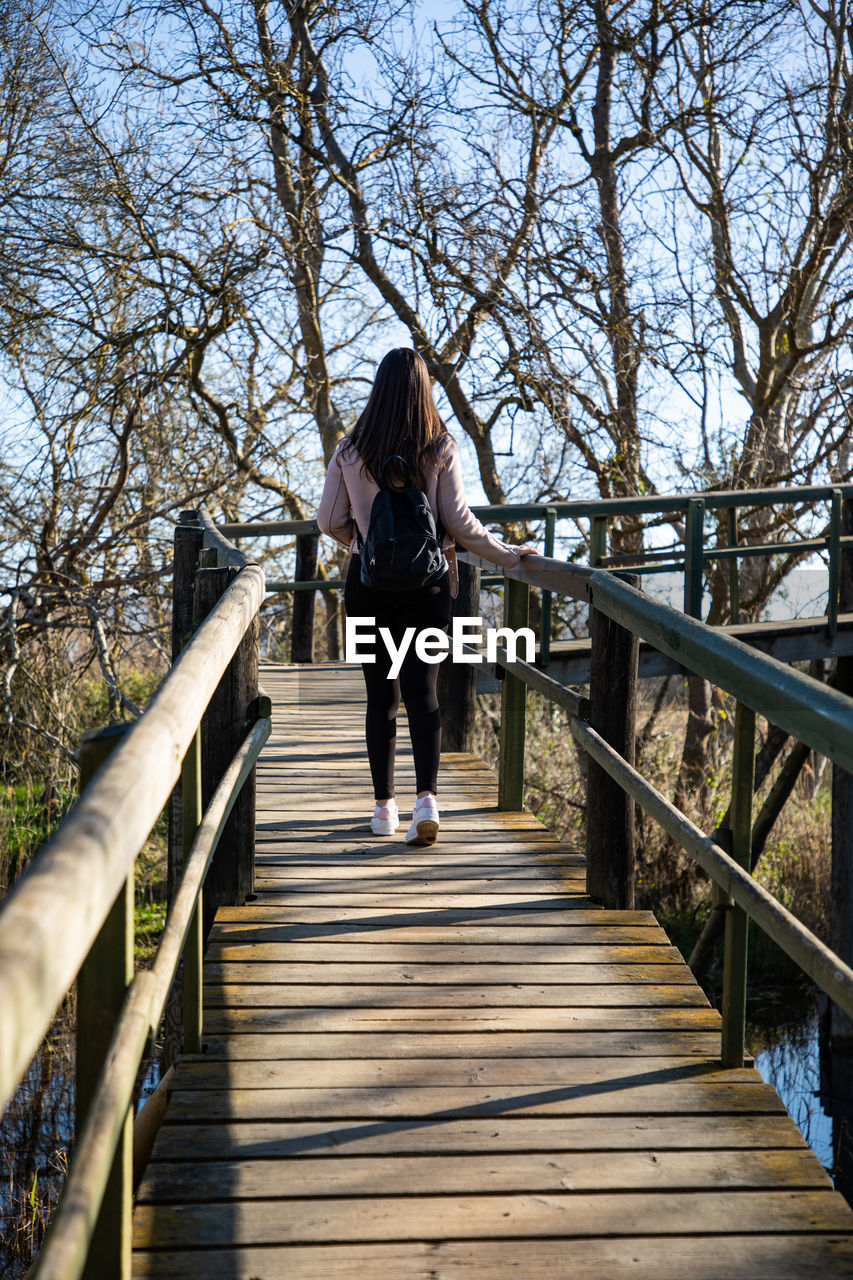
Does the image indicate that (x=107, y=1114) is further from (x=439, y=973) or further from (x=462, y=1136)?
(x=439, y=973)

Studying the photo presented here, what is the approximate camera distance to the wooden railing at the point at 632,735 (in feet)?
6.70

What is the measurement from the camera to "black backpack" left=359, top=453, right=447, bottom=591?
3848 millimetres

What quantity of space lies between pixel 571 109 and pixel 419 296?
115 inches

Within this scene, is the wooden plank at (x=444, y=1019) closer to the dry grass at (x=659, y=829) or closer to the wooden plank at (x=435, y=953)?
the wooden plank at (x=435, y=953)

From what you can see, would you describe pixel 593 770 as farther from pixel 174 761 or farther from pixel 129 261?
pixel 129 261

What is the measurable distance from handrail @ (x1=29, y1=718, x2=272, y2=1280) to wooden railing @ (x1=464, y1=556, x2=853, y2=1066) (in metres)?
1.01

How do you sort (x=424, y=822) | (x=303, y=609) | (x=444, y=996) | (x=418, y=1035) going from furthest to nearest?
1. (x=303, y=609)
2. (x=424, y=822)
3. (x=444, y=996)
4. (x=418, y=1035)

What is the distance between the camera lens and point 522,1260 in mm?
2008

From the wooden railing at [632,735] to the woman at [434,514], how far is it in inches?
16.4

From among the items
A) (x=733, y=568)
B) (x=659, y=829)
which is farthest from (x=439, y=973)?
(x=659, y=829)

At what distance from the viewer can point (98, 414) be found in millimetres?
10781

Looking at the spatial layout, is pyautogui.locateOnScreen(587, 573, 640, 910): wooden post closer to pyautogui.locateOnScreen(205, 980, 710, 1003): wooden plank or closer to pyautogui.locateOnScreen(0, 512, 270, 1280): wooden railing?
pyautogui.locateOnScreen(205, 980, 710, 1003): wooden plank

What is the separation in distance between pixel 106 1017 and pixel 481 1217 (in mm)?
902

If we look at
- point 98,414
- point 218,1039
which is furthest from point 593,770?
point 98,414
